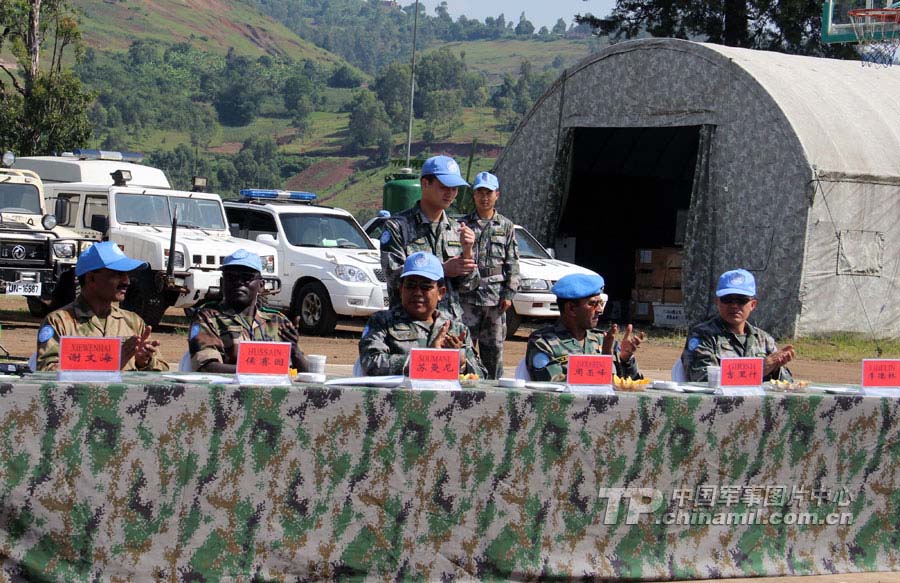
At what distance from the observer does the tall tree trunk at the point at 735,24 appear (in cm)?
3269

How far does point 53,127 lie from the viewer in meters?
31.3

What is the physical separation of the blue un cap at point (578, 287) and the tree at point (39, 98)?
26.2m

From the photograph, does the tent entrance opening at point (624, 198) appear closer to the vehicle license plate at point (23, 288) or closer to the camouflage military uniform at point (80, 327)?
the vehicle license plate at point (23, 288)

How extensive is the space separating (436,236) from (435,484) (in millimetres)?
2446

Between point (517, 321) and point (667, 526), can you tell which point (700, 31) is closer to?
point (517, 321)

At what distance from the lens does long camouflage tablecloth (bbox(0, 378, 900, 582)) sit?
4844mm

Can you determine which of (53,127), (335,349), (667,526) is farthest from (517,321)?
Answer: (53,127)

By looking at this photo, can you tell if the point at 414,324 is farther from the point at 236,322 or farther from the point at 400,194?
the point at 400,194

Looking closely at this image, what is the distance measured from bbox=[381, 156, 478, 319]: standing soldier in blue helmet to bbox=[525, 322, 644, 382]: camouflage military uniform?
757mm

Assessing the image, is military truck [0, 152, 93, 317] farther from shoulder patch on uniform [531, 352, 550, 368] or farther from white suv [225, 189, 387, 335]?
shoulder patch on uniform [531, 352, 550, 368]

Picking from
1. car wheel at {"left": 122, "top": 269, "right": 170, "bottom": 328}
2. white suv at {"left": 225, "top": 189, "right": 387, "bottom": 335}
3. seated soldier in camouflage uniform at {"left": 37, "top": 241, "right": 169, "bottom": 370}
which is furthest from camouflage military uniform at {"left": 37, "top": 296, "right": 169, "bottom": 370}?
white suv at {"left": 225, "top": 189, "right": 387, "bottom": 335}

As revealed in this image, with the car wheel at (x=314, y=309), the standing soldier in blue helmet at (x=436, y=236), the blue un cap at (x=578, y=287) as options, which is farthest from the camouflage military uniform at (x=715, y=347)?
the car wheel at (x=314, y=309)

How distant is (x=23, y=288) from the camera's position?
51.6 feet

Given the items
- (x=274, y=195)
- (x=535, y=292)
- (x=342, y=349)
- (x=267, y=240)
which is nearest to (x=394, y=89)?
(x=274, y=195)
